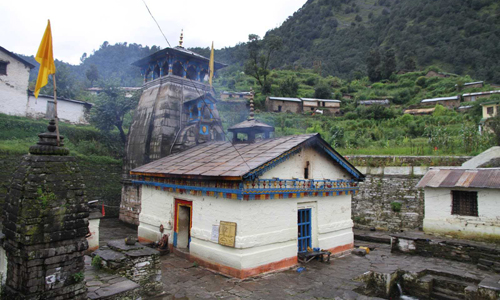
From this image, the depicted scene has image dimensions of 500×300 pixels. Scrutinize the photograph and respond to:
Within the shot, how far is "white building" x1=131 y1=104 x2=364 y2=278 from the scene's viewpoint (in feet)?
26.9

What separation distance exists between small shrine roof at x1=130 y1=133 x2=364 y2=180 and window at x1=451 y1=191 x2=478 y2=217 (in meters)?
4.59

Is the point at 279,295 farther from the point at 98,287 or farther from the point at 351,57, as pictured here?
the point at 351,57

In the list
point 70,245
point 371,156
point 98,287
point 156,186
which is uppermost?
point 371,156

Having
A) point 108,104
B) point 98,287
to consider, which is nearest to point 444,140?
point 98,287

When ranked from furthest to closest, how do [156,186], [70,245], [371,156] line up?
[371,156] → [156,186] → [70,245]

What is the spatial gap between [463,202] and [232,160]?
10189 millimetres

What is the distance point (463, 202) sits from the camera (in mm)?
12688

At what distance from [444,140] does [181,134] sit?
15.5m

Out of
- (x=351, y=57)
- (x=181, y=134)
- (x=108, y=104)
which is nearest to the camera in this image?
(x=181, y=134)

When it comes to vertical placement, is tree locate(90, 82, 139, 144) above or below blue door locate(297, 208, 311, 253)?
above

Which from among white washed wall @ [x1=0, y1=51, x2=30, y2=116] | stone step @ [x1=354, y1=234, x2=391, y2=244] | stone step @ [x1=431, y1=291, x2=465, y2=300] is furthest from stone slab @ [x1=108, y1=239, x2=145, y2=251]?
white washed wall @ [x1=0, y1=51, x2=30, y2=116]

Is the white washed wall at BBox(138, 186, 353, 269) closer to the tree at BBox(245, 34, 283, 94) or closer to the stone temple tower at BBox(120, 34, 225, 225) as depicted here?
the stone temple tower at BBox(120, 34, 225, 225)

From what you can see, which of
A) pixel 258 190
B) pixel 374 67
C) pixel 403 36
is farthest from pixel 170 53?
pixel 403 36

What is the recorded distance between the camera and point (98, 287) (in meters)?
6.15
